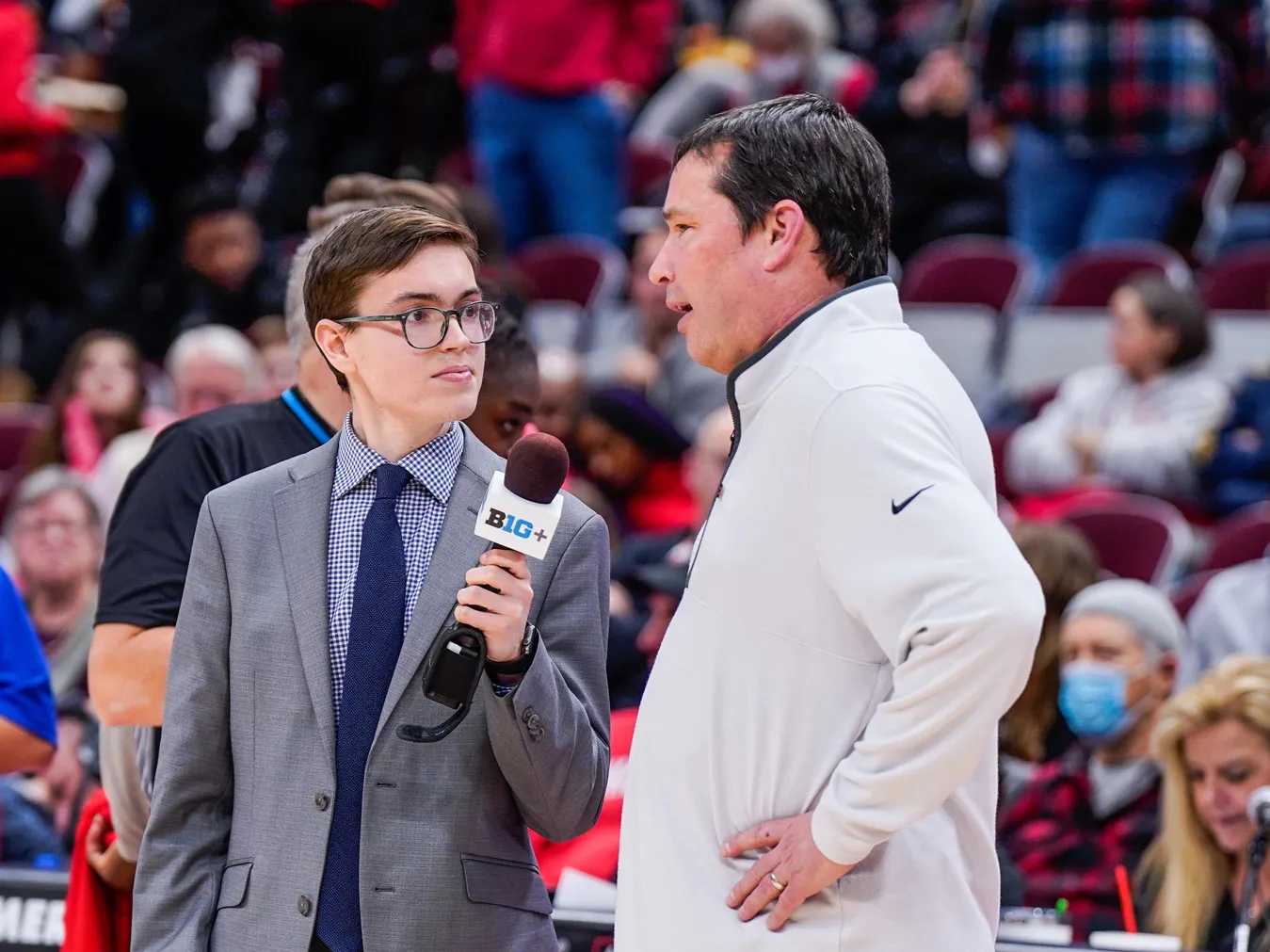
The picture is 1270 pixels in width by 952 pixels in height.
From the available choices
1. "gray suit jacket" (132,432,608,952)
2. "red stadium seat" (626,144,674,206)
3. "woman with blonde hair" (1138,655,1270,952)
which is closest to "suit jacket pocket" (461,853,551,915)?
"gray suit jacket" (132,432,608,952)

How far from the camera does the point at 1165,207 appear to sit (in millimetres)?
7945

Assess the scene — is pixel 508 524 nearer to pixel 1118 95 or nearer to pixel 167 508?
pixel 167 508

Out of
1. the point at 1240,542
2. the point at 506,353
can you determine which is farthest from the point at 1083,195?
the point at 506,353

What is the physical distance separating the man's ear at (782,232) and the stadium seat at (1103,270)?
5.39 metres

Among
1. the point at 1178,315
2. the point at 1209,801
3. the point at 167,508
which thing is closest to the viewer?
the point at 167,508

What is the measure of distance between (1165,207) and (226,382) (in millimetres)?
3886

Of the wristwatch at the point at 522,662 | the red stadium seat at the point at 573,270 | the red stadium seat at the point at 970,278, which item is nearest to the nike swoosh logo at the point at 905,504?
the wristwatch at the point at 522,662

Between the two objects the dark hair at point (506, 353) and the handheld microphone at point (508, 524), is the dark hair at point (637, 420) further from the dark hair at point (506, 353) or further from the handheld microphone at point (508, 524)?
the handheld microphone at point (508, 524)

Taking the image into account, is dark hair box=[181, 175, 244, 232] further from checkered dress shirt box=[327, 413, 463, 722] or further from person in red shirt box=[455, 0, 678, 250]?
checkered dress shirt box=[327, 413, 463, 722]

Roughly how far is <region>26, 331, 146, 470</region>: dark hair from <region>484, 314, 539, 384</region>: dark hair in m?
4.41

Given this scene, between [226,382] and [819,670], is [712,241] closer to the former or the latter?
[819,670]

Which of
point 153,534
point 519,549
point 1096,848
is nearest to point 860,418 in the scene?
point 519,549

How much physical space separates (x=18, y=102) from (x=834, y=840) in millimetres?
7515

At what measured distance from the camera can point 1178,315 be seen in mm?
6684
